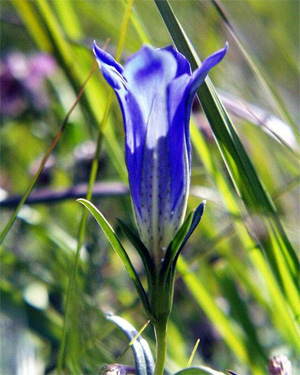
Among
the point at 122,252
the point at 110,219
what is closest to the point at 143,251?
the point at 122,252

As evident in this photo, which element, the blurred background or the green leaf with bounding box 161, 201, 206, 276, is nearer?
the green leaf with bounding box 161, 201, 206, 276

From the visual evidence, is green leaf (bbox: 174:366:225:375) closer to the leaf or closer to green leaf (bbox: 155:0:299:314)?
the leaf

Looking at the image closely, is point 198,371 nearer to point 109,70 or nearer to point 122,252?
point 122,252

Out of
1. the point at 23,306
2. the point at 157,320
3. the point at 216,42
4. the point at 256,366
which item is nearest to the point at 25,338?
the point at 23,306

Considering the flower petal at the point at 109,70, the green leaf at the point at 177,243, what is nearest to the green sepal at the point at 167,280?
the green leaf at the point at 177,243

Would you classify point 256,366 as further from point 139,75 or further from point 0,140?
point 0,140

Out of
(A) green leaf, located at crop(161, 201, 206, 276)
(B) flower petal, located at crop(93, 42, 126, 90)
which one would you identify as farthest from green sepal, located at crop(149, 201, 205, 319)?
(B) flower petal, located at crop(93, 42, 126, 90)
